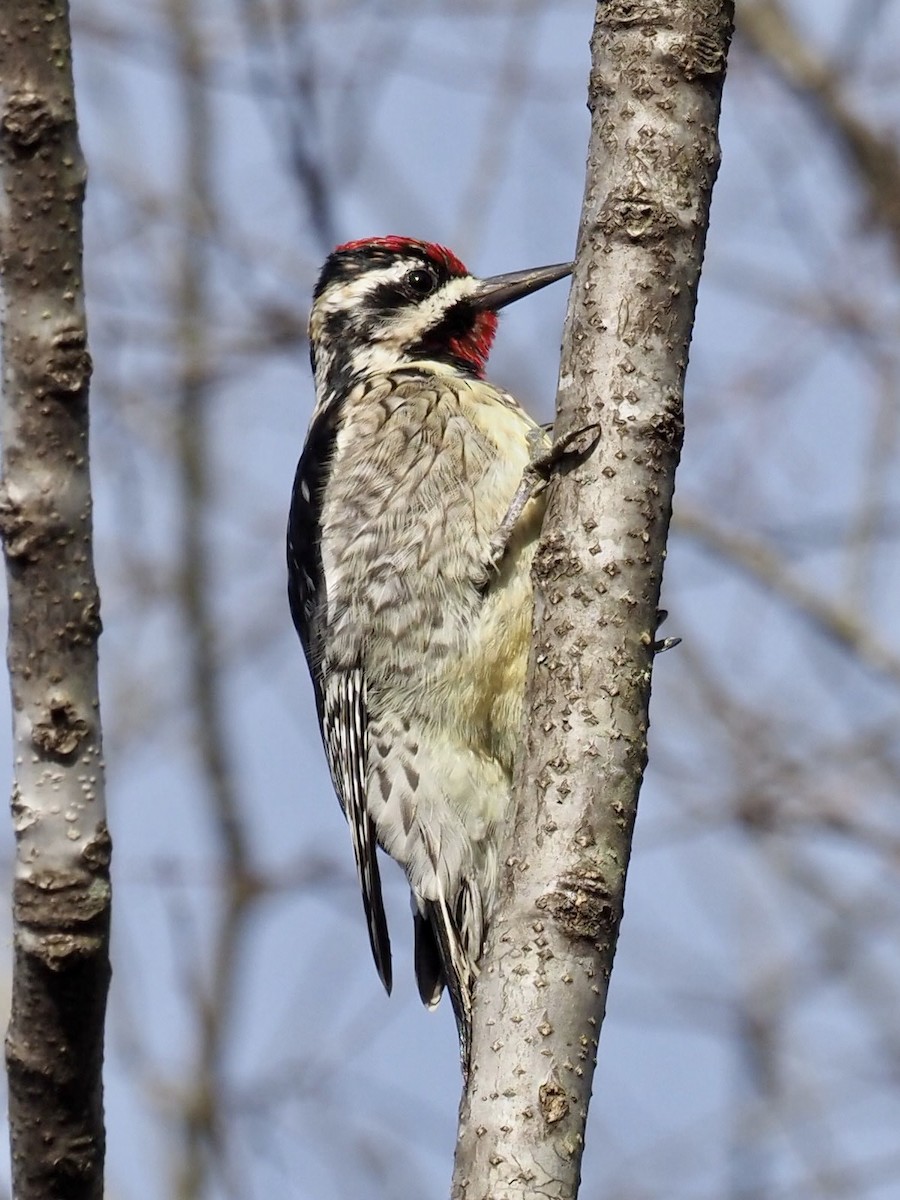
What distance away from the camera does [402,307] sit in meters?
4.67

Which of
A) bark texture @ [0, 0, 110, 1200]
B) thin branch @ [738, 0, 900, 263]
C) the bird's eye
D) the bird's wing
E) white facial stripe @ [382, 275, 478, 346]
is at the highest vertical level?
thin branch @ [738, 0, 900, 263]

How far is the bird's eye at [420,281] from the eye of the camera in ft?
15.4

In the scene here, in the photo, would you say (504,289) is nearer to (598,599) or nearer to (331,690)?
(331,690)

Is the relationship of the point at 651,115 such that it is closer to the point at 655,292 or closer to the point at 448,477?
the point at 655,292

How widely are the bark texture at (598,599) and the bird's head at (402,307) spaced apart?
190cm

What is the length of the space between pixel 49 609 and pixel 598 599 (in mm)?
771

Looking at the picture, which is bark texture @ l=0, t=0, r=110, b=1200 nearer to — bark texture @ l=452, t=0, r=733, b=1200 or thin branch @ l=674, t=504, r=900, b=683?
bark texture @ l=452, t=0, r=733, b=1200

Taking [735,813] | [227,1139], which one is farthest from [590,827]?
[227,1139]

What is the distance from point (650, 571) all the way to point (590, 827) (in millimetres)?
374

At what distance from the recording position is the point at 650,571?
237cm

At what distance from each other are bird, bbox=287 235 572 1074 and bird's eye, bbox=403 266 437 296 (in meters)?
0.38

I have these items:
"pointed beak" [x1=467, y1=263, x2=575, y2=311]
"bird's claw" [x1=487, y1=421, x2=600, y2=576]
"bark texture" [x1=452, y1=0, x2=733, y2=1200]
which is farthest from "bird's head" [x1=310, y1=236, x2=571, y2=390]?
"bark texture" [x1=452, y1=0, x2=733, y2=1200]

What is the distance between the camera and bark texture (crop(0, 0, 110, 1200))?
1.93 meters

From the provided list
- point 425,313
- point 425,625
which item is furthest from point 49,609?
point 425,313
